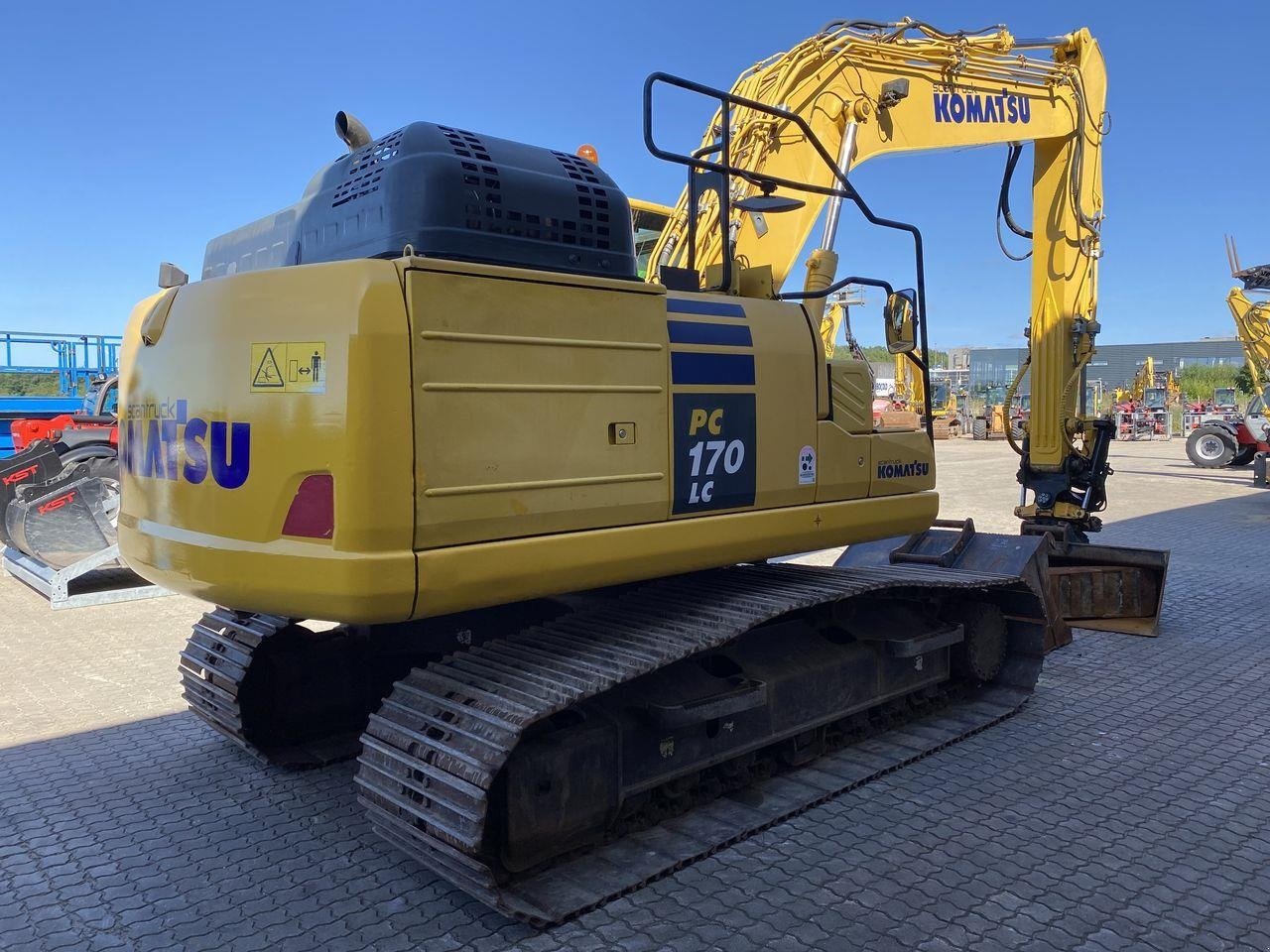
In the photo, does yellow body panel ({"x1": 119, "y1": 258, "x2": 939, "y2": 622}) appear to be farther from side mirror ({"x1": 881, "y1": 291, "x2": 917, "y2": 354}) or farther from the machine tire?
the machine tire

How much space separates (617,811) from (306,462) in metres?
1.76

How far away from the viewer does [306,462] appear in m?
2.87

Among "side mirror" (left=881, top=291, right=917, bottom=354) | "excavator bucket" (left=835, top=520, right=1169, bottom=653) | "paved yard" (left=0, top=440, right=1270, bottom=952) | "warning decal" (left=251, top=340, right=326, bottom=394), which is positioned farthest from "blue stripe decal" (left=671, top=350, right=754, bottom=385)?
"excavator bucket" (left=835, top=520, right=1169, bottom=653)

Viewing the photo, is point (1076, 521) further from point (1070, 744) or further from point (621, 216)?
point (621, 216)

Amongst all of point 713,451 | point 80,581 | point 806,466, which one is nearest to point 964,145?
point 806,466

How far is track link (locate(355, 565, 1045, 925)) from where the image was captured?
299cm

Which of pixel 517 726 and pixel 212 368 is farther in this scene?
pixel 212 368

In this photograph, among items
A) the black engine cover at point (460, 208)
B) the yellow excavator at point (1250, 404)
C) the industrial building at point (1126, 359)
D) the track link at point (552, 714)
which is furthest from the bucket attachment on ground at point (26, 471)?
the industrial building at point (1126, 359)

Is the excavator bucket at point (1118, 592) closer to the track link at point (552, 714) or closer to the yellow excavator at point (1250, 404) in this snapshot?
the track link at point (552, 714)

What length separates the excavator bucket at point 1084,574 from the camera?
616 centimetres

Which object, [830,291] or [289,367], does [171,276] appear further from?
[830,291]

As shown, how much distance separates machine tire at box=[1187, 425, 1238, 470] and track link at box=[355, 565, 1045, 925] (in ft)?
66.9

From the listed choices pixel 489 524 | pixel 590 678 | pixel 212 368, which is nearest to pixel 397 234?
pixel 212 368

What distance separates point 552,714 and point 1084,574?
540 cm
